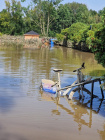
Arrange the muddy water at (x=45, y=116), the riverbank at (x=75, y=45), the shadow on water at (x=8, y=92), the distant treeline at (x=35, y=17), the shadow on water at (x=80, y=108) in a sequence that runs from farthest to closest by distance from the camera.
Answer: the distant treeline at (x=35, y=17), the riverbank at (x=75, y=45), the shadow on water at (x=8, y=92), the shadow on water at (x=80, y=108), the muddy water at (x=45, y=116)

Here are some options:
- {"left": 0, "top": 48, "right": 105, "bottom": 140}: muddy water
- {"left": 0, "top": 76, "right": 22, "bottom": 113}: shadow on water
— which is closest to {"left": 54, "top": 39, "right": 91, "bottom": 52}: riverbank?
{"left": 0, "top": 76, "right": 22, "bottom": 113}: shadow on water

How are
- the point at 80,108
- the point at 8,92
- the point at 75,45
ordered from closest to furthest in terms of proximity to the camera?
the point at 80,108 < the point at 8,92 < the point at 75,45

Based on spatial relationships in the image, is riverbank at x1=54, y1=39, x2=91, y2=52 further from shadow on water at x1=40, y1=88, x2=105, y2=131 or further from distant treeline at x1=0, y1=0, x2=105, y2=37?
shadow on water at x1=40, y1=88, x2=105, y2=131

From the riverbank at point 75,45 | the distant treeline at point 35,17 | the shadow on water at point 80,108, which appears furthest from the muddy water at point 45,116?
the distant treeline at point 35,17

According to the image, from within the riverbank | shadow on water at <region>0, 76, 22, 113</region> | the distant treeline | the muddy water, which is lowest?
the muddy water

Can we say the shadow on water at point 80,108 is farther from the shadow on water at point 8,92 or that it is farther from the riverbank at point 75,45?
the riverbank at point 75,45

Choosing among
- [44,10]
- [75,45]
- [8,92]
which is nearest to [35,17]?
[44,10]

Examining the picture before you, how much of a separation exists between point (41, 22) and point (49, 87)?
64.4 m

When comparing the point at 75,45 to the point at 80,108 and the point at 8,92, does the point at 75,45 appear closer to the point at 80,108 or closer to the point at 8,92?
the point at 8,92

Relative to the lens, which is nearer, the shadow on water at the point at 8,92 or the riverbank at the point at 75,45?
the shadow on water at the point at 8,92

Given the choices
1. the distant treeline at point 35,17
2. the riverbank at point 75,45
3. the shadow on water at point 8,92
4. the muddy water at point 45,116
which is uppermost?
the distant treeline at point 35,17

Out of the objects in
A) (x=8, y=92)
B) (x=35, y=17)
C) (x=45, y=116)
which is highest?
(x=35, y=17)

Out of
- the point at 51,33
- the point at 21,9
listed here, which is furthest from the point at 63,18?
the point at 21,9

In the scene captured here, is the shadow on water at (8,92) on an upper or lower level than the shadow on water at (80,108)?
upper
